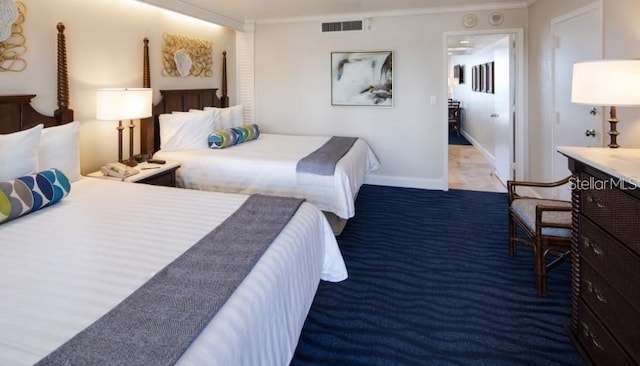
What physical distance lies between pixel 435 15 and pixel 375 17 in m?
0.80

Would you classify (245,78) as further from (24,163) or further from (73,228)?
(73,228)

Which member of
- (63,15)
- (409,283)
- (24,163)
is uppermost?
(63,15)

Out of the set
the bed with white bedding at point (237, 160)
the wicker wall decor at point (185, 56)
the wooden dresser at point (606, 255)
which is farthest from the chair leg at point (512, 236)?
the wicker wall decor at point (185, 56)

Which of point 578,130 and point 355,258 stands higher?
point 578,130

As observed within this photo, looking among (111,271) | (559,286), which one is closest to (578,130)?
(559,286)

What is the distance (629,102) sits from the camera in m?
2.06

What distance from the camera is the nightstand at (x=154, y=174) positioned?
3.23 metres

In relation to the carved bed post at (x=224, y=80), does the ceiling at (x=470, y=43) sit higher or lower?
higher

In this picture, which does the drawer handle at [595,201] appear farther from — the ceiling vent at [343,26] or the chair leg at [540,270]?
the ceiling vent at [343,26]

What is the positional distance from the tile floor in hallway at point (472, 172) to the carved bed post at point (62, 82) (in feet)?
15.4

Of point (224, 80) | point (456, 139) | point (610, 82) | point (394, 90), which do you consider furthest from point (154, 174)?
point (456, 139)

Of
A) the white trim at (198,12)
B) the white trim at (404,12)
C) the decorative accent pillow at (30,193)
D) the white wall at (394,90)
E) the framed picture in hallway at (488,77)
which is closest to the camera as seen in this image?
the decorative accent pillow at (30,193)

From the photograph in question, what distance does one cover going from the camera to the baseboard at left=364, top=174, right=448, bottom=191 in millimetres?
5545

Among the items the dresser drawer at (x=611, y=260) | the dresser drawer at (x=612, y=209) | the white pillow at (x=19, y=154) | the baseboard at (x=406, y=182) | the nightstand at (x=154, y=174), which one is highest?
the white pillow at (x=19, y=154)
